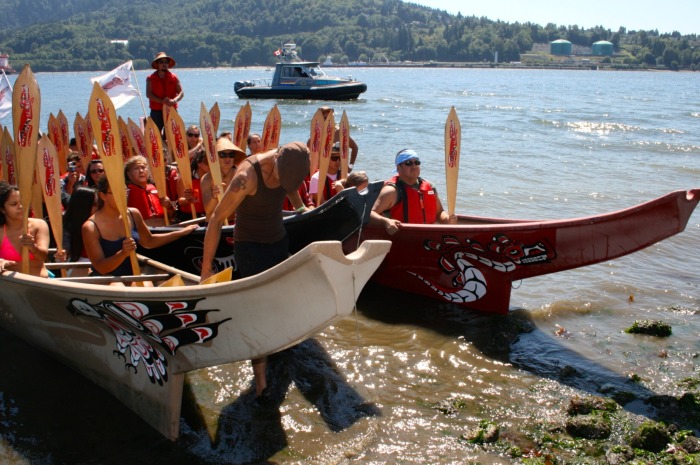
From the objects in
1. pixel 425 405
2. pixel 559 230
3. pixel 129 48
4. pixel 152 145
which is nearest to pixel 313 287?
pixel 425 405

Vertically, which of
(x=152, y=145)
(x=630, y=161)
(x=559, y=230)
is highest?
(x=152, y=145)

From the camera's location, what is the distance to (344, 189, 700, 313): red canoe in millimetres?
5301

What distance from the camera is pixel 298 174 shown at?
410 cm

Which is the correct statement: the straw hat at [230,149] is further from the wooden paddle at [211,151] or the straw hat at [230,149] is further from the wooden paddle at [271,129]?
the wooden paddle at [271,129]

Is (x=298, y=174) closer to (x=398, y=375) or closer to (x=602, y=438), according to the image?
(x=398, y=375)

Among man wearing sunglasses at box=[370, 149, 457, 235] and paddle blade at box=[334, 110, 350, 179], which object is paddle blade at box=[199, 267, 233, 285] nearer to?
man wearing sunglasses at box=[370, 149, 457, 235]

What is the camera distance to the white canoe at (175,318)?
370cm

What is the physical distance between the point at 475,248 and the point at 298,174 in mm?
2535

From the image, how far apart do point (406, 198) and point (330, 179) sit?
1353mm

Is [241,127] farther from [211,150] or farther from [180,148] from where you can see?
[211,150]

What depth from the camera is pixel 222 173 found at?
682 cm

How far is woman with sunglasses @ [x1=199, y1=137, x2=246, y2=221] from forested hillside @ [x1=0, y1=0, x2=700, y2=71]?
101197mm

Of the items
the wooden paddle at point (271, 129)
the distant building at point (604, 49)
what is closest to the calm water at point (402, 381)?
the wooden paddle at point (271, 129)

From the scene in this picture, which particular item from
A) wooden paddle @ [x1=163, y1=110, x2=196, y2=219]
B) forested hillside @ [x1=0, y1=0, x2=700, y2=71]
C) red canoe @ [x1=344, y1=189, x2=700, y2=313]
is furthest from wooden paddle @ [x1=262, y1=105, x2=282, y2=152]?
forested hillside @ [x1=0, y1=0, x2=700, y2=71]
